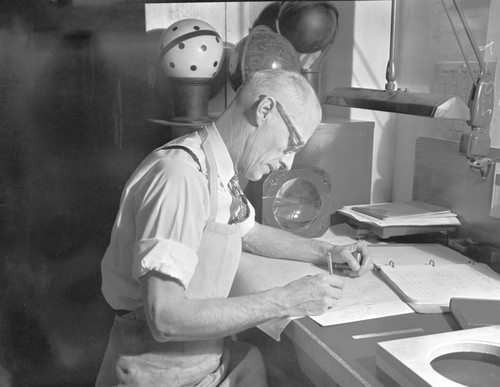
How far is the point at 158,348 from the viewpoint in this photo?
3.61ft

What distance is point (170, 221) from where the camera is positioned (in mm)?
942

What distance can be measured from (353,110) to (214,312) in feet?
3.75

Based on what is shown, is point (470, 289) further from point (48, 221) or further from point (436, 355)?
point (48, 221)

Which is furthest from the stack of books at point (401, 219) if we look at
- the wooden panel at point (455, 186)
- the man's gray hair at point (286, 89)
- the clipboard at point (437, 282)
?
the man's gray hair at point (286, 89)

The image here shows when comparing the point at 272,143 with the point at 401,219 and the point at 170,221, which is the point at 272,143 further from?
the point at 401,219

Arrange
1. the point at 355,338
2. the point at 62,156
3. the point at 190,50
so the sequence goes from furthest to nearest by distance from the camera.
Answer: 1. the point at 62,156
2. the point at 190,50
3. the point at 355,338

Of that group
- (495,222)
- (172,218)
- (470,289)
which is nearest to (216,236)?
(172,218)

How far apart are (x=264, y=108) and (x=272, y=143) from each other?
76 millimetres

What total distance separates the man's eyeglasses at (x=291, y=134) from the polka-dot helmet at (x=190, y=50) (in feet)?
2.31

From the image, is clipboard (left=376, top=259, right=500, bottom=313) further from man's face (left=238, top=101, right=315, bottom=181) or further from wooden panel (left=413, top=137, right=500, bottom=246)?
A: man's face (left=238, top=101, right=315, bottom=181)

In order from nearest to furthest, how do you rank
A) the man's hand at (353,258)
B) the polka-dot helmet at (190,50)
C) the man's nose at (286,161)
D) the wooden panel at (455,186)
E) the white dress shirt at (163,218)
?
the white dress shirt at (163,218)
the man's nose at (286,161)
the man's hand at (353,258)
the wooden panel at (455,186)
the polka-dot helmet at (190,50)

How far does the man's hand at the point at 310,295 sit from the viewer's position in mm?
1035

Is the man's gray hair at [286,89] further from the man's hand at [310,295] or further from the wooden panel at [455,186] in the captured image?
the wooden panel at [455,186]

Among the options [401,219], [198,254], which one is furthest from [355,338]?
[401,219]
